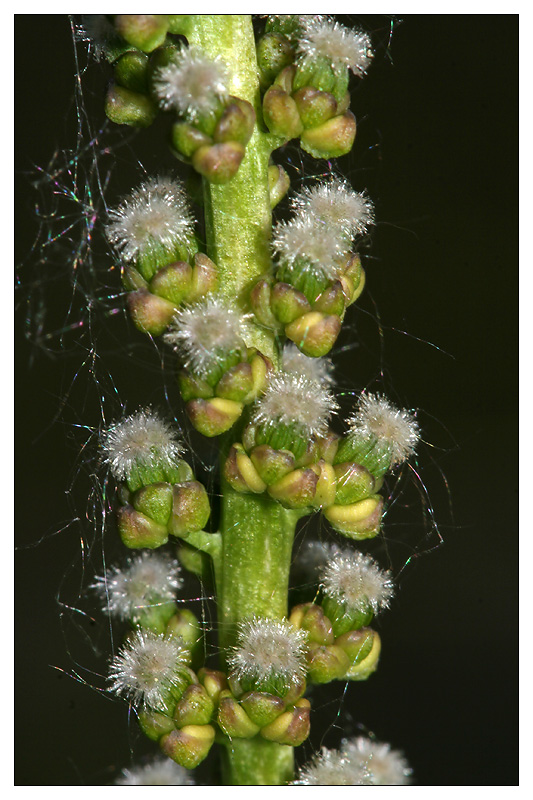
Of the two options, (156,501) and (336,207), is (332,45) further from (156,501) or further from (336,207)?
(156,501)

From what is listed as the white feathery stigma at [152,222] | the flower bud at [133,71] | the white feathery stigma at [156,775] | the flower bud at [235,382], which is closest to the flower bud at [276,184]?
the white feathery stigma at [152,222]

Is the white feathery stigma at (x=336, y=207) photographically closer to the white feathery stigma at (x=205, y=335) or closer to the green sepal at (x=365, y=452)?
the white feathery stigma at (x=205, y=335)

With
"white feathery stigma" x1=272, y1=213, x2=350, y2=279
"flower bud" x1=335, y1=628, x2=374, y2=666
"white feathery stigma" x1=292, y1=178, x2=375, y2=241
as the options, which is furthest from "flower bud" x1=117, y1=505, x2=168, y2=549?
"white feathery stigma" x1=292, y1=178, x2=375, y2=241

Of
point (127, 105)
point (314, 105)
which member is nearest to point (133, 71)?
point (127, 105)

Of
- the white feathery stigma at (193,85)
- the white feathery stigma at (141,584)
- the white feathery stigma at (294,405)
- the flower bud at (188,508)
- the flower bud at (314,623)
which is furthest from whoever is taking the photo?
the white feathery stigma at (141,584)

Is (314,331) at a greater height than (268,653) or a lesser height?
greater
